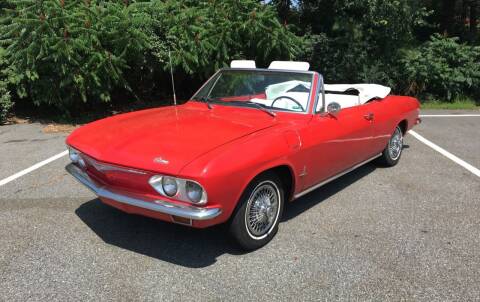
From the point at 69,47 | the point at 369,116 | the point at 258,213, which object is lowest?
the point at 258,213

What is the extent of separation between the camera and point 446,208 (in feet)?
15.4

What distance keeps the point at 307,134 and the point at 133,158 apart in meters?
1.55

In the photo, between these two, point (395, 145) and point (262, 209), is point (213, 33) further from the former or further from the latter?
point (262, 209)

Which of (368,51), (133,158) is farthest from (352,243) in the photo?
(368,51)

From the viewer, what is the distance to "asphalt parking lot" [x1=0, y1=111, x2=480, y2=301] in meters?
3.18

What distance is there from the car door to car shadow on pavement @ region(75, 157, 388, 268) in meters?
0.51

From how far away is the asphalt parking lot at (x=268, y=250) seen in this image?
3176 mm

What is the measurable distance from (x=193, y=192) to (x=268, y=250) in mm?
939

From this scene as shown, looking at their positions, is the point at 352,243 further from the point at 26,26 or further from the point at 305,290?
the point at 26,26

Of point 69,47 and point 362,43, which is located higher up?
point 69,47

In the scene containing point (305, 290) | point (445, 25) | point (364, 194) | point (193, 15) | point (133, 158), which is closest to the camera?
point (305, 290)

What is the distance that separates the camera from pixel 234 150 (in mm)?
3398

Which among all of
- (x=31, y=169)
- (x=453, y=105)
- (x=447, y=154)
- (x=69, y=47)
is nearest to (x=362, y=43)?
(x=453, y=105)

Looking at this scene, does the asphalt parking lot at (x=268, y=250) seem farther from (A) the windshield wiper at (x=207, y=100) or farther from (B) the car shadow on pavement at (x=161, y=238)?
(A) the windshield wiper at (x=207, y=100)
